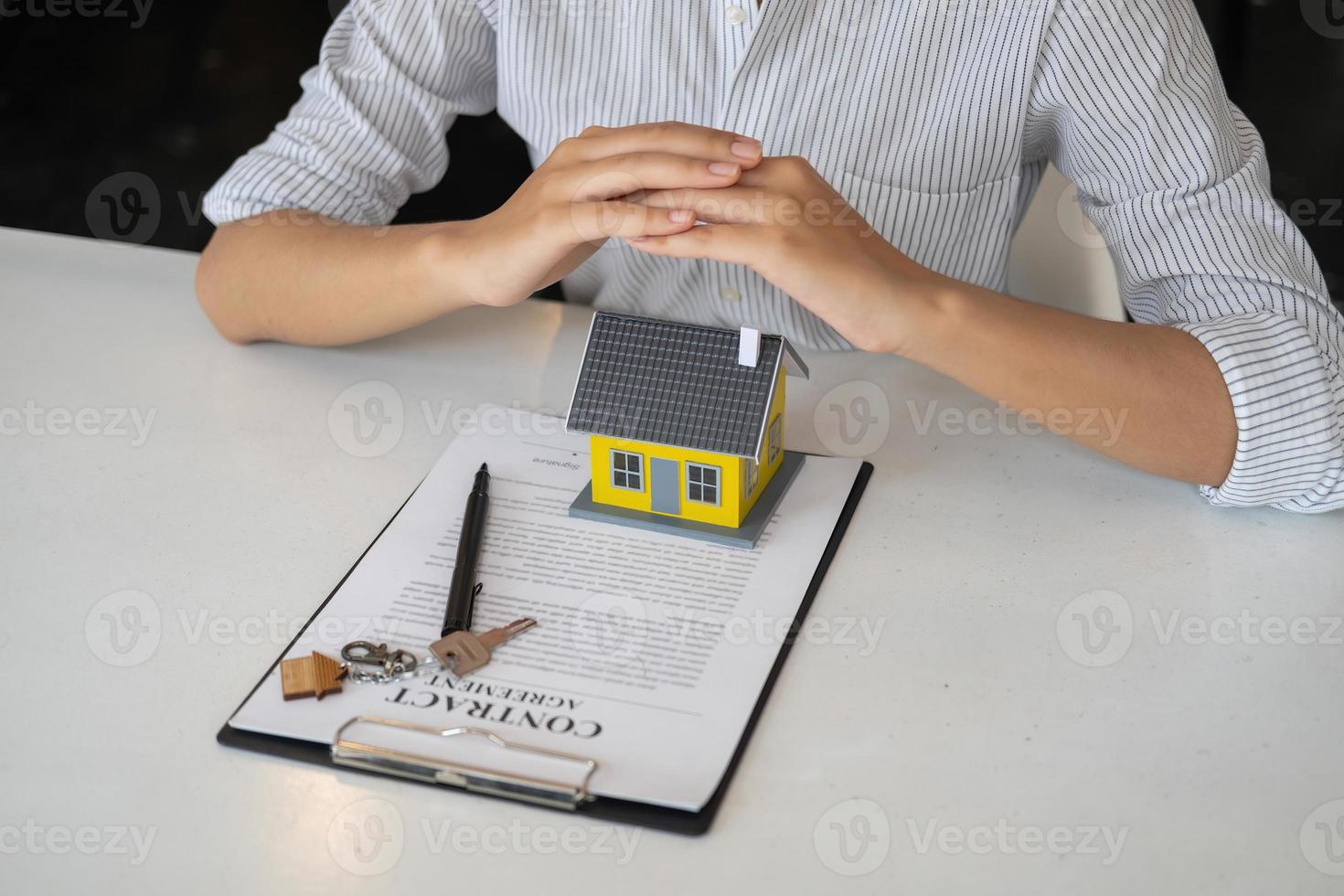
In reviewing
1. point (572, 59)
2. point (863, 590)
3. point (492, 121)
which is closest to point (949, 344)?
point (863, 590)

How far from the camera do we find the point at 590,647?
2.69ft

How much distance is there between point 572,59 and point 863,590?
65 cm

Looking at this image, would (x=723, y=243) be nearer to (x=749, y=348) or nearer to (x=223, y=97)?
(x=749, y=348)

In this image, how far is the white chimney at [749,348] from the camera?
0.89m

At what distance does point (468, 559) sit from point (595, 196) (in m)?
0.30

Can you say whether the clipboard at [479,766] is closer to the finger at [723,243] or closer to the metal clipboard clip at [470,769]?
the metal clipboard clip at [470,769]

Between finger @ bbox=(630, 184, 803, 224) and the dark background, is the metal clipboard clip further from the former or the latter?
the dark background

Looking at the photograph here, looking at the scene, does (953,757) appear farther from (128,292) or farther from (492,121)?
(492,121)

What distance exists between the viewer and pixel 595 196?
3.16ft

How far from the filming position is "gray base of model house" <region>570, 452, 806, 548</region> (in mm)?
917

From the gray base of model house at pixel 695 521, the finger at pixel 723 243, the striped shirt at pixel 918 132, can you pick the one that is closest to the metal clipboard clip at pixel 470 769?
the gray base of model house at pixel 695 521

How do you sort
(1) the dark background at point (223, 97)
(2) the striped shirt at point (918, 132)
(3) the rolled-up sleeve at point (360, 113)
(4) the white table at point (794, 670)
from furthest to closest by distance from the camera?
(1) the dark background at point (223, 97) < (3) the rolled-up sleeve at point (360, 113) < (2) the striped shirt at point (918, 132) < (4) the white table at point (794, 670)

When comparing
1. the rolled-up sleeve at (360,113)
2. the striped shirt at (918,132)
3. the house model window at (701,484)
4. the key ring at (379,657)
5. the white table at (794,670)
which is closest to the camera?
the white table at (794,670)

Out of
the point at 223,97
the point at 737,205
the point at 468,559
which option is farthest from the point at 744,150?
the point at 223,97
